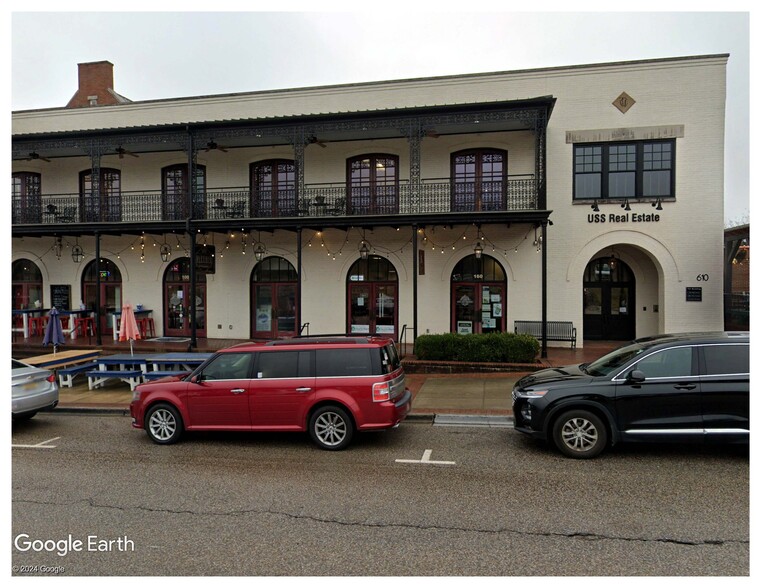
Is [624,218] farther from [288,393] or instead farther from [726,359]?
[288,393]

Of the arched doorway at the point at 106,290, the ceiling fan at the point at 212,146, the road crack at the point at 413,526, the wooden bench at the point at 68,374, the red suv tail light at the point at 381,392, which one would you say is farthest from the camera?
the arched doorway at the point at 106,290

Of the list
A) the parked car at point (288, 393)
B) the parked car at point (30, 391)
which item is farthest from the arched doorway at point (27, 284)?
the parked car at point (288, 393)

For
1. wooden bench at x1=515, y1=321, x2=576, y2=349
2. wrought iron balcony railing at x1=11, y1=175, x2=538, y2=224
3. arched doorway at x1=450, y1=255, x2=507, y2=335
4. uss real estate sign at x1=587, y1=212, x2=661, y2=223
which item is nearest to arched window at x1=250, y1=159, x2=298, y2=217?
wrought iron balcony railing at x1=11, y1=175, x2=538, y2=224

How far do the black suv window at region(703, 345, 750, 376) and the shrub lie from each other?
19.3 feet

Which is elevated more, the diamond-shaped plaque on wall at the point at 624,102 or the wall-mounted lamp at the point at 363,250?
the diamond-shaped plaque on wall at the point at 624,102

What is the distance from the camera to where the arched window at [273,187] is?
17438mm

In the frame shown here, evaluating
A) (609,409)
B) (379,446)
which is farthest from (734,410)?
(379,446)

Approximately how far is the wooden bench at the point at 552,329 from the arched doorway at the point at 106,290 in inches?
606

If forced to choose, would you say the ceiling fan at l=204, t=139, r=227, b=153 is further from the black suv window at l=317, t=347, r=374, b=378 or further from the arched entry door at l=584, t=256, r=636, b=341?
the arched entry door at l=584, t=256, r=636, b=341

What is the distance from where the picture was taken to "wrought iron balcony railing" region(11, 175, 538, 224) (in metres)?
15.9

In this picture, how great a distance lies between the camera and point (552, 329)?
1603cm

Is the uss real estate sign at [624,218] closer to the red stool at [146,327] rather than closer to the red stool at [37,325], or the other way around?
the red stool at [146,327]

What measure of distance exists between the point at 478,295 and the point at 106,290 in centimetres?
1456

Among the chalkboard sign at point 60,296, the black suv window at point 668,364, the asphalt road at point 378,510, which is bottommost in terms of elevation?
the asphalt road at point 378,510
